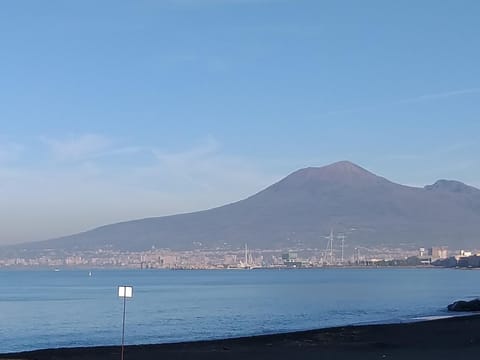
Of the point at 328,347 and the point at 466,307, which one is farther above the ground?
the point at 466,307

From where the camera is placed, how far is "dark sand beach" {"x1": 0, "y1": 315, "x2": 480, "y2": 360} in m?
23.0

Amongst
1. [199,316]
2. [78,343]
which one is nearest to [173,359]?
[78,343]

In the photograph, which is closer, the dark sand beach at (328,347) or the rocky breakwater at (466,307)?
the dark sand beach at (328,347)

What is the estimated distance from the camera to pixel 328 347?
2583cm

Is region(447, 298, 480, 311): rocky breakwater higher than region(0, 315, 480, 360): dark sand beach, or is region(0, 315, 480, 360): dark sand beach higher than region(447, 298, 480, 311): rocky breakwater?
region(447, 298, 480, 311): rocky breakwater

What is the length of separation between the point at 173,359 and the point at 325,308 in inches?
1386

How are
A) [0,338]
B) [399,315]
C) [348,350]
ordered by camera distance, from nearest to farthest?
[348,350]
[0,338]
[399,315]

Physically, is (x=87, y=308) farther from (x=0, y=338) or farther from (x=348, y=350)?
(x=348, y=350)

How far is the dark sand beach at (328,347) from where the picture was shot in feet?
75.4

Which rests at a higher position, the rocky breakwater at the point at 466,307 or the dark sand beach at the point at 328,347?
the rocky breakwater at the point at 466,307

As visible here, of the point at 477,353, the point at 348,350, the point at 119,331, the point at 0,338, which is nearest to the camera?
the point at 477,353

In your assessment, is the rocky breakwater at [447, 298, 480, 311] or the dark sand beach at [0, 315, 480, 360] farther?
the rocky breakwater at [447, 298, 480, 311]

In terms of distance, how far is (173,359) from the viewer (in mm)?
22875

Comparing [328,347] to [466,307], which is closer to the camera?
[328,347]
